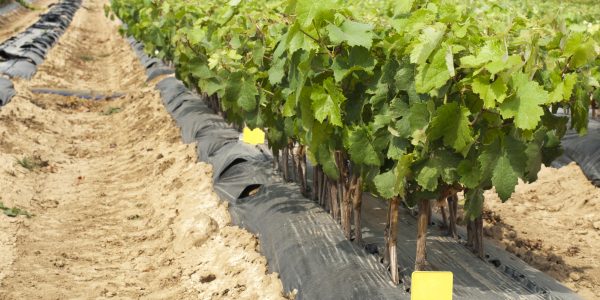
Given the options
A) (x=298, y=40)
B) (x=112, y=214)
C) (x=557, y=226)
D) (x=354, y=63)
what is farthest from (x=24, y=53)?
(x=354, y=63)

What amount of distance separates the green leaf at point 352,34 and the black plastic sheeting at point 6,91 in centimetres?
757

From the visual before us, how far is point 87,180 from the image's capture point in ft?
24.2

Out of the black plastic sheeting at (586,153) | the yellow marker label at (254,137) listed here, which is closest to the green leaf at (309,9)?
the yellow marker label at (254,137)

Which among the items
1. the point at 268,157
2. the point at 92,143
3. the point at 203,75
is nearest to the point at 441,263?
the point at 268,157

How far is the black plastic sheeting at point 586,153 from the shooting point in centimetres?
732

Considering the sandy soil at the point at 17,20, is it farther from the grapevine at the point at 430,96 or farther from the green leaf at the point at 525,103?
the green leaf at the point at 525,103

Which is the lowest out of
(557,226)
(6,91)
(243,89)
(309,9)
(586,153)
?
(557,226)

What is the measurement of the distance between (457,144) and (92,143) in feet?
23.0

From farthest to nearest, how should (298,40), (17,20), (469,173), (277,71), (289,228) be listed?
(17,20)
(289,228)
(277,71)
(298,40)
(469,173)

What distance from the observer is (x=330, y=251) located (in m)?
4.07

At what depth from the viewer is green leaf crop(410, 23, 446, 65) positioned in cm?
282

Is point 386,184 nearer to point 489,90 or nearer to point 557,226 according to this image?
point 489,90

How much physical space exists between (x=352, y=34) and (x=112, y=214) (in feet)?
12.1

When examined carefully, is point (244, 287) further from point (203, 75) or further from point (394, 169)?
point (203, 75)
